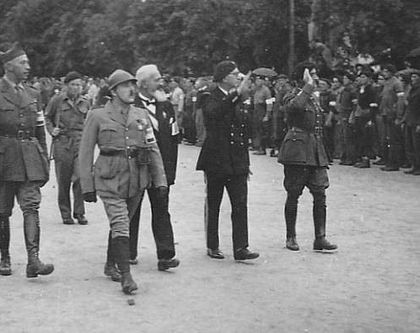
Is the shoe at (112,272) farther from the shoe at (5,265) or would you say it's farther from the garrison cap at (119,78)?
the garrison cap at (119,78)

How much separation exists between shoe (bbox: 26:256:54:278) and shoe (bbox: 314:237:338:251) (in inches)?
113

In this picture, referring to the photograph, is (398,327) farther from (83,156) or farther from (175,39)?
(175,39)

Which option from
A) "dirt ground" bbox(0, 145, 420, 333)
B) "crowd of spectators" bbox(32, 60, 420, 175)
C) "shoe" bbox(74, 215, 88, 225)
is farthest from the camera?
"crowd of spectators" bbox(32, 60, 420, 175)

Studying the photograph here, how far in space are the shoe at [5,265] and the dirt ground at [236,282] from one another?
0.48ft

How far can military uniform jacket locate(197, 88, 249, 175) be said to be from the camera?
9.01m

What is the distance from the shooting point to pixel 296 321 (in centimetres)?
685

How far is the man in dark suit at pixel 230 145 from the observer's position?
902cm

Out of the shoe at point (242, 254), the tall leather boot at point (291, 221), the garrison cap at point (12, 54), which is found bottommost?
the shoe at point (242, 254)

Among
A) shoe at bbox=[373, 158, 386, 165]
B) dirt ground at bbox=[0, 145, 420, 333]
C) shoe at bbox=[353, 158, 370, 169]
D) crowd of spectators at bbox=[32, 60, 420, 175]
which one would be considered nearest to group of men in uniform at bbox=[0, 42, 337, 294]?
dirt ground at bbox=[0, 145, 420, 333]

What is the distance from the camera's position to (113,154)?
7.84 m

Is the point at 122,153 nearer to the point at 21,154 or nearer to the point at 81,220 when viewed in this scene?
the point at 21,154

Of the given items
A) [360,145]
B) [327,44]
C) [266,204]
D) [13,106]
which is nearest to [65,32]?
[327,44]

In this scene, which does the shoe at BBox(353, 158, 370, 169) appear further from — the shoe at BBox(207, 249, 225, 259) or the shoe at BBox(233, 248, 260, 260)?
the shoe at BBox(233, 248, 260, 260)

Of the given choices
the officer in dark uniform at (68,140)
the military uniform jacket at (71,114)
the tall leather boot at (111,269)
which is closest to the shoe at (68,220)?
the officer in dark uniform at (68,140)
